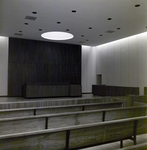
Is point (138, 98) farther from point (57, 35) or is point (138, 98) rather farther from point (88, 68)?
point (88, 68)

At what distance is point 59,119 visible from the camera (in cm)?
288

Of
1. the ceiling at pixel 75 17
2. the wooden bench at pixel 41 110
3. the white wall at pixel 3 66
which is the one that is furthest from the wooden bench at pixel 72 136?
the white wall at pixel 3 66

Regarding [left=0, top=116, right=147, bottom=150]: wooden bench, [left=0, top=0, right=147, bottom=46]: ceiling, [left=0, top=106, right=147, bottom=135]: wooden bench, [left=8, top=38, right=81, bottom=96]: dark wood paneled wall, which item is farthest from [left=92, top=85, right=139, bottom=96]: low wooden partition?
[left=0, top=116, right=147, bottom=150]: wooden bench

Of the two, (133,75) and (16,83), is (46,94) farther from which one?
(133,75)

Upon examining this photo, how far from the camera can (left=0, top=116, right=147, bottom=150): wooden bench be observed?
5.86ft

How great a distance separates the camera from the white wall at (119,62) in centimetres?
1024

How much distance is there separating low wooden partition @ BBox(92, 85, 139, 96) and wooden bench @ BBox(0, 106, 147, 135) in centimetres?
625

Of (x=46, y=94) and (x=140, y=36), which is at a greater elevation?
(x=140, y=36)

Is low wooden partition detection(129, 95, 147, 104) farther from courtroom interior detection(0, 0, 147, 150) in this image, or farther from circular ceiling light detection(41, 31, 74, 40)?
circular ceiling light detection(41, 31, 74, 40)

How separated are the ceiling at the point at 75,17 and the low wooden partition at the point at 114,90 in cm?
357

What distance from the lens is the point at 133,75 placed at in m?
10.8

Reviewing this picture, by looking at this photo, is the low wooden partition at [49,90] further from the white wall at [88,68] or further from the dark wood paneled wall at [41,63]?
the white wall at [88,68]

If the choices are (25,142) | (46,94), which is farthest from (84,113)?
(46,94)

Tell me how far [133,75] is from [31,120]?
9497 mm
